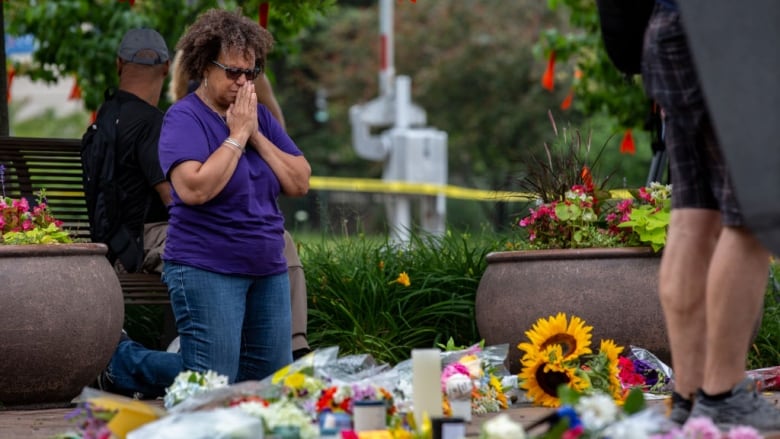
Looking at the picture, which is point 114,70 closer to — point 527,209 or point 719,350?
point 527,209

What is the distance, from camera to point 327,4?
7.91 meters

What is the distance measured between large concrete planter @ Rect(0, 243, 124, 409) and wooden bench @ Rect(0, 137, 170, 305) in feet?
3.01

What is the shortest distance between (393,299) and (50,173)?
6.19ft

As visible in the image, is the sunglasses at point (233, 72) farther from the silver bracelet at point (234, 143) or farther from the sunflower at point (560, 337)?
the sunflower at point (560, 337)

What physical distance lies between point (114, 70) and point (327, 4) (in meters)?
2.73

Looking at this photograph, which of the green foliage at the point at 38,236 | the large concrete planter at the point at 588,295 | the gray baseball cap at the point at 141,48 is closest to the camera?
the green foliage at the point at 38,236

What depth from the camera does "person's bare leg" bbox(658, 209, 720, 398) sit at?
13.2 feet

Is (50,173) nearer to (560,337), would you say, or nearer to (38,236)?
(38,236)

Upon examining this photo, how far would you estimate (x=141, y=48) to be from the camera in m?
6.64

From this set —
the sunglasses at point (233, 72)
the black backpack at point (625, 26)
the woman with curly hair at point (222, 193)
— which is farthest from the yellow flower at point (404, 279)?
the black backpack at point (625, 26)

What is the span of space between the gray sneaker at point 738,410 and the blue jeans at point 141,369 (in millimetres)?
2860

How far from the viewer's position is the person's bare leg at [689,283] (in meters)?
4.01

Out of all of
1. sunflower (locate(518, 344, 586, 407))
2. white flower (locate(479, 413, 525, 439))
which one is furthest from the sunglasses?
white flower (locate(479, 413, 525, 439))

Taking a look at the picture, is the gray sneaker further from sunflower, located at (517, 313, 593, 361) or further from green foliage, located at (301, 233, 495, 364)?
green foliage, located at (301, 233, 495, 364)
